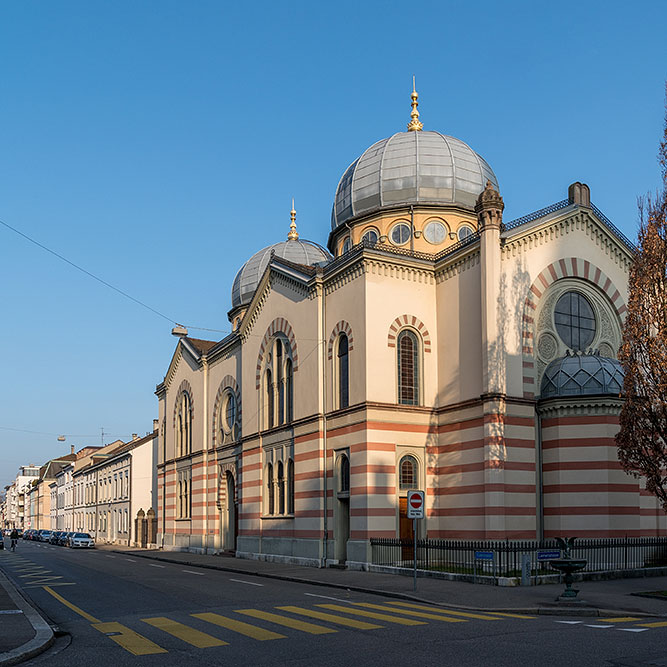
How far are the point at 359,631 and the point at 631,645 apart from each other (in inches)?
168

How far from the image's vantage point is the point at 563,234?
29.2 metres

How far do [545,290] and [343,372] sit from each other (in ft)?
25.8

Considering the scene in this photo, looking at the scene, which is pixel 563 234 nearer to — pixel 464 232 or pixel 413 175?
pixel 464 232

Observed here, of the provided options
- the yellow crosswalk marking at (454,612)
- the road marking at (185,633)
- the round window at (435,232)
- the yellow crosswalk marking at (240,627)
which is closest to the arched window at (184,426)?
the round window at (435,232)

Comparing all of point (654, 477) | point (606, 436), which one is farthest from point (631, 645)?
point (606, 436)

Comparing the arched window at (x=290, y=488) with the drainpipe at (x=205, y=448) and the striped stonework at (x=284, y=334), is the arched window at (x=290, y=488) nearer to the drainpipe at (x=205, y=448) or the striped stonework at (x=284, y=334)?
the striped stonework at (x=284, y=334)

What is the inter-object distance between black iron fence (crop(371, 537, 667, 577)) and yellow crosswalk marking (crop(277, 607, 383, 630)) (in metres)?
6.78

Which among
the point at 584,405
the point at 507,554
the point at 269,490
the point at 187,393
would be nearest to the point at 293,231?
the point at 187,393

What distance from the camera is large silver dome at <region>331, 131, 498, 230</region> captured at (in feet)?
117

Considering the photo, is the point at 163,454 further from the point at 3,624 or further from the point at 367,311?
the point at 3,624

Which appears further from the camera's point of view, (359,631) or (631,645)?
(359,631)

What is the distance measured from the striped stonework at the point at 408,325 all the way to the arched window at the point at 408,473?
4.05 m

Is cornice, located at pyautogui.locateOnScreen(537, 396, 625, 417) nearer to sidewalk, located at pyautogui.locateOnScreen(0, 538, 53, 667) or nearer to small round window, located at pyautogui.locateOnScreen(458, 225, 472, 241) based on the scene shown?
small round window, located at pyautogui.locateOnScreen(458, 225, 472, 241)

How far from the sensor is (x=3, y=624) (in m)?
14.0
